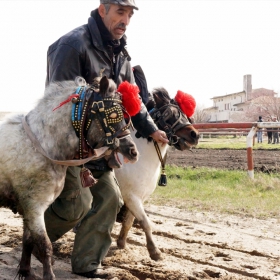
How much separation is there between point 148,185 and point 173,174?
6.68 m

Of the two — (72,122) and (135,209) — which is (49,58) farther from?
(135,209)

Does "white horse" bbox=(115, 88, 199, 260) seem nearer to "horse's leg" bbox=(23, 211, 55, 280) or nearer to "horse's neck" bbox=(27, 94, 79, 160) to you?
"horse's neck" bbox=(27, 94, 79, 160)

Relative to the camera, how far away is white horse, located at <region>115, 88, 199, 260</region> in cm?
584

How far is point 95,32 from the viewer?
497 cm

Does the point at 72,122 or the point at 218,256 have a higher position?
the point at 72,122

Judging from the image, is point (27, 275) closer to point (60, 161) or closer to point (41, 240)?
point (41, 240)

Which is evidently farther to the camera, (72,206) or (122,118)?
(72,206)

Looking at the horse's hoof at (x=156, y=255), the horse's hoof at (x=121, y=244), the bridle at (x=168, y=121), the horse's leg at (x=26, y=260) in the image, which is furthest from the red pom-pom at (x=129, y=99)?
the horse's hoof at (x=121, y=244)

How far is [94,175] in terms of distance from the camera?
501 centimetres

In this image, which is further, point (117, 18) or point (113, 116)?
point (117, 18)

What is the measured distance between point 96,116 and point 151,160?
1.95 m

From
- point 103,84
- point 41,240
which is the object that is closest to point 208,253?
point 41,240

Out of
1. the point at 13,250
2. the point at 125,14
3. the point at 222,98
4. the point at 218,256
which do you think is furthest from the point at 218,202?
the point at 222,98

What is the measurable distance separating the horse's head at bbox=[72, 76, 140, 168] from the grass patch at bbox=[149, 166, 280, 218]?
437 centimetres
